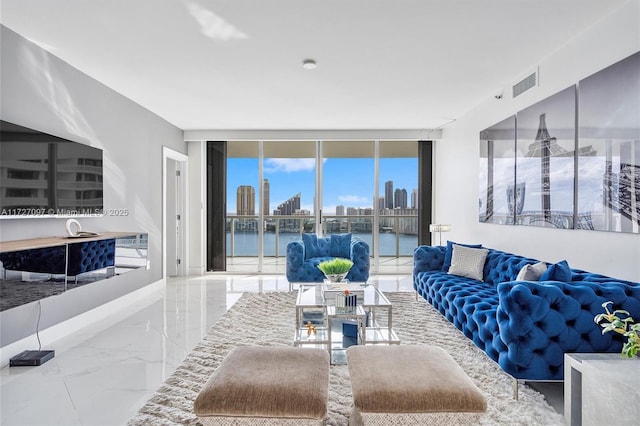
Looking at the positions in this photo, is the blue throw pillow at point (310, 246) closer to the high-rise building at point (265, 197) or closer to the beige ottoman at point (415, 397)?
the high-rise building at point (265, 197)

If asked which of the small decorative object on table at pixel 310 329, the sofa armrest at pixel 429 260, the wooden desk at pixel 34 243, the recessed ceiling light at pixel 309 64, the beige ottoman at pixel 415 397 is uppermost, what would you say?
the recessed ceiling light at pixel 309 64

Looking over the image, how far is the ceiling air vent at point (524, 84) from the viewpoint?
3.64 meters

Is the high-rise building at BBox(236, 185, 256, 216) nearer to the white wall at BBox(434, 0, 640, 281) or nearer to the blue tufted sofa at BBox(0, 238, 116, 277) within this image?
the blue tufted sofa at BBox(0, 238, 116, 277)

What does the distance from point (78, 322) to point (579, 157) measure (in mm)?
4663

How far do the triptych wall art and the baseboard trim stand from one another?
4.46 metres

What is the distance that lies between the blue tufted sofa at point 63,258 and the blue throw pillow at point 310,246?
273cm

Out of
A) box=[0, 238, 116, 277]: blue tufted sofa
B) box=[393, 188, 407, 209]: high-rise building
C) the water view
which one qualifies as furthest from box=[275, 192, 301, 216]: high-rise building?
box=[0, 238, 116, 277]: blue tufted sofa

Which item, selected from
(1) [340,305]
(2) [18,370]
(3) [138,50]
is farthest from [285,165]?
(2) [18,370]

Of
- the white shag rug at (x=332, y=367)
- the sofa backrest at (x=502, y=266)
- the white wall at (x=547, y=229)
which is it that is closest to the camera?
the white shag rug at (x=332, y=367)

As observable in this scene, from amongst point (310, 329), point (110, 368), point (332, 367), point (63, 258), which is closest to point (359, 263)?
point (310, 329)

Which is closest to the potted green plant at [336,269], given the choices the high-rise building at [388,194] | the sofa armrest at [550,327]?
the sofa armrest at [550,327]

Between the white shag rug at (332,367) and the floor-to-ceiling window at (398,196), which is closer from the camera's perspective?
the white shag rug at (332,367)

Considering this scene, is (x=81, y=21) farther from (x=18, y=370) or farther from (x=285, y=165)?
(x=285, y=165)

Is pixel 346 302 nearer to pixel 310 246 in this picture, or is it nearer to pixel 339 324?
pixel 339 324
